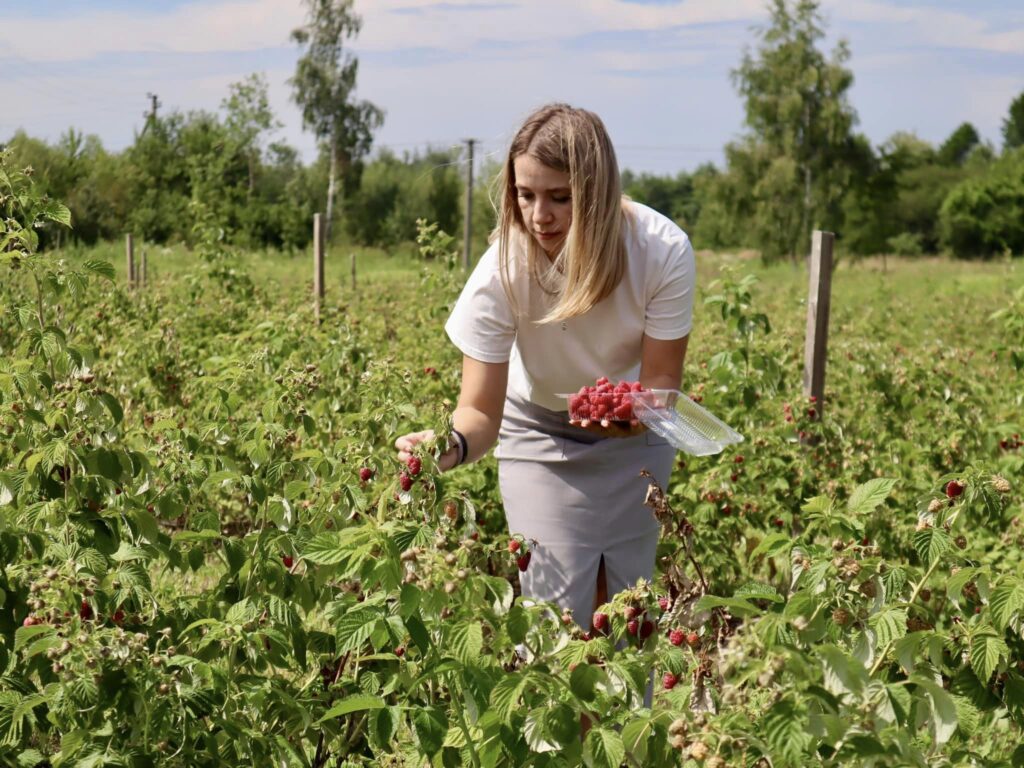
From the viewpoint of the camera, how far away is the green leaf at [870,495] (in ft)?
5.79

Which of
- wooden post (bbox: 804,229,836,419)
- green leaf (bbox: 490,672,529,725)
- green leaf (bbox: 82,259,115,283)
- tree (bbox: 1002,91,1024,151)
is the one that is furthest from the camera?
tree (bbox: 1002,91,1024,151)

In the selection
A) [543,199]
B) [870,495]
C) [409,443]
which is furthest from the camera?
[543,199]

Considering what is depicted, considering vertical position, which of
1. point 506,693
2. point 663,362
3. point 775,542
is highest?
point 663,362

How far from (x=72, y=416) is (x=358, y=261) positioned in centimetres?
3523

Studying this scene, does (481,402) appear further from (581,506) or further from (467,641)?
(467,641)

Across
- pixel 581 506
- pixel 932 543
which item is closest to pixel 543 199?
pixel 581 506

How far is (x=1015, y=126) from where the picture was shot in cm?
9606

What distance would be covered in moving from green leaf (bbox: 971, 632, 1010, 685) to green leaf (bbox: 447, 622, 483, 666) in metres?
0.65

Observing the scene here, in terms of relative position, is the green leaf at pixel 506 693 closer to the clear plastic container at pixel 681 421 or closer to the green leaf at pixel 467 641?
the green leaf at pixel 467 641

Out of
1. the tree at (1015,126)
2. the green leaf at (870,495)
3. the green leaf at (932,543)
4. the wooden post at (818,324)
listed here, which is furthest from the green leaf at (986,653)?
the tree at (1015,126)

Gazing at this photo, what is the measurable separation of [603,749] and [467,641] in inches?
8.5

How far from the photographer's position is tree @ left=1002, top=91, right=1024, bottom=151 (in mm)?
93625

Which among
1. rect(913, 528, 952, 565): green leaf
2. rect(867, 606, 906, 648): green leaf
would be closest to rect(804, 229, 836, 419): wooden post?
rect(913, 528, 952, 565): green leaf

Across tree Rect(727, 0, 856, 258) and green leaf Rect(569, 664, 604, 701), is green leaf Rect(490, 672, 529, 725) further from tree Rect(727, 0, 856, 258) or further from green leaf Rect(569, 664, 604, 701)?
tree Rect(727, 0, 856, 258)
